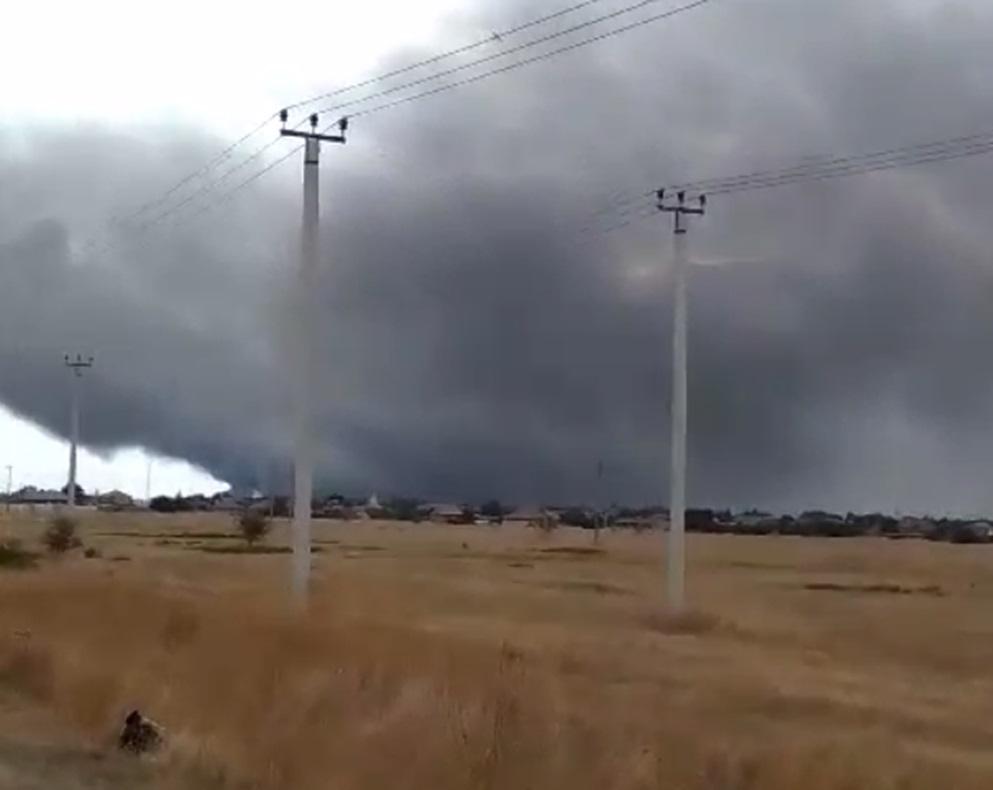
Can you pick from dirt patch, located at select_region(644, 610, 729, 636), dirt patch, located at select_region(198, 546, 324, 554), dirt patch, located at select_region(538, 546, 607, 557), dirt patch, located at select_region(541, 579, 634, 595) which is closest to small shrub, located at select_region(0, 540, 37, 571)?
dirt patch, located at select_region(198, 546, 324, 554)

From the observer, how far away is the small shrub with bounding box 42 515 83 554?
302 ft

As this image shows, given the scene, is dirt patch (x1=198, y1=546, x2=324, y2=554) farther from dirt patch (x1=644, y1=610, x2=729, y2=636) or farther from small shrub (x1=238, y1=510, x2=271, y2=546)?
dirt patch (x1=644, y1=610, x2=729, y2=636)

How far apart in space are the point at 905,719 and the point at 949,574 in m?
78.8

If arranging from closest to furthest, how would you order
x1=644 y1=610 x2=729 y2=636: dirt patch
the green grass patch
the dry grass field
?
the dry grass field
x1=644 y1=610 x2=729 y2=636: dirt patch
the green grass patch

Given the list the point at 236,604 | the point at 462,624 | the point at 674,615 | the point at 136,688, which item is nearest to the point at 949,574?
the point at 674,615

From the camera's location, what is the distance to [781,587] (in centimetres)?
8094

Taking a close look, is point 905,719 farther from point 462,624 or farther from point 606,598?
point 606,598

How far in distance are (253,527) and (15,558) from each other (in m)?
43.5

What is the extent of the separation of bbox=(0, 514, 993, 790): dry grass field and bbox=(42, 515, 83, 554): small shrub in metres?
33.8

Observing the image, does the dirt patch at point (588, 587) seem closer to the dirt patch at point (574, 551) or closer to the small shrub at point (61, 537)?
the small shrub at point (61, 537)

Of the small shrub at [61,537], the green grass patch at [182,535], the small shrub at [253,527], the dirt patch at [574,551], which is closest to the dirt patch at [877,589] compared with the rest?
the dirt patch at [574,551]

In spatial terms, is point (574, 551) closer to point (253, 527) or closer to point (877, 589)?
point (253, 527)

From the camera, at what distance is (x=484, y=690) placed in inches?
748

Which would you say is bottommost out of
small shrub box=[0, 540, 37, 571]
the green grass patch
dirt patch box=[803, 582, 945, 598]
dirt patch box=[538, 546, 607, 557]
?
dirt patch box=[803, 582, 945, 598]
